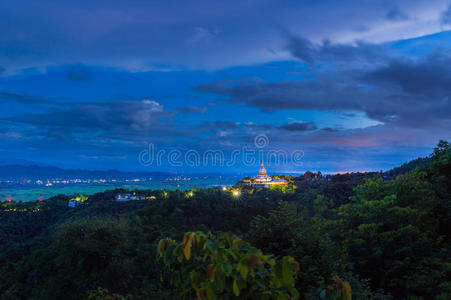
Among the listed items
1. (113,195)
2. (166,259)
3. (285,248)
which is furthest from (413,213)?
(113,195)

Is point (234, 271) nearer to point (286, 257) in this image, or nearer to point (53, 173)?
point (286, 257)

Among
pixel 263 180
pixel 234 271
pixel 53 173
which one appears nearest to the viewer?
pixel 234 271

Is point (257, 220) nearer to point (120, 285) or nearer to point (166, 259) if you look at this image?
point (166, 259)

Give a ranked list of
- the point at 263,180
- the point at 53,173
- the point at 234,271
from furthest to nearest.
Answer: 1. the point at 53,173
2. the point at 263,180
3. the point at 234,271

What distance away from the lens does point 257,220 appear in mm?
6438

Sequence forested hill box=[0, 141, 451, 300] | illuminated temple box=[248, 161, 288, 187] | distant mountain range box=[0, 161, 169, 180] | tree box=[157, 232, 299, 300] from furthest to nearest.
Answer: distant mountain range box=[0, 161, 169, 180] < illuminated temple box=[248, 161, 288, 187] < forested hill box=[0, 141, 451, 300] < tree box=[157, 232, 299, 300]

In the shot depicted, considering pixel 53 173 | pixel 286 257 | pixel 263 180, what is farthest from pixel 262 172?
pixel 53 173

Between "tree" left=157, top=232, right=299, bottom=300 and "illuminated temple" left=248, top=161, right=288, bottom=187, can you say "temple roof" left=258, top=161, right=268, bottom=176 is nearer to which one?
"illuminated temple" left=248, top=161, right=288, bottom=187

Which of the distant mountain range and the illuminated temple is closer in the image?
the illuminated temple

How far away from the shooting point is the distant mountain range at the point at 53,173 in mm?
139500

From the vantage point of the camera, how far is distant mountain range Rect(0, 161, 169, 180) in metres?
140

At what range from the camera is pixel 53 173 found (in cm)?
16975

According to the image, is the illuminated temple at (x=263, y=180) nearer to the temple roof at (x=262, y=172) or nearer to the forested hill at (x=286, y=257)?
the temple roof at (x=262, y=172)

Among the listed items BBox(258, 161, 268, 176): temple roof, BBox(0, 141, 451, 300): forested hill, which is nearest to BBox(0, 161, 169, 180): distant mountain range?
BBox(258, 161, 268, 176): temple roof
